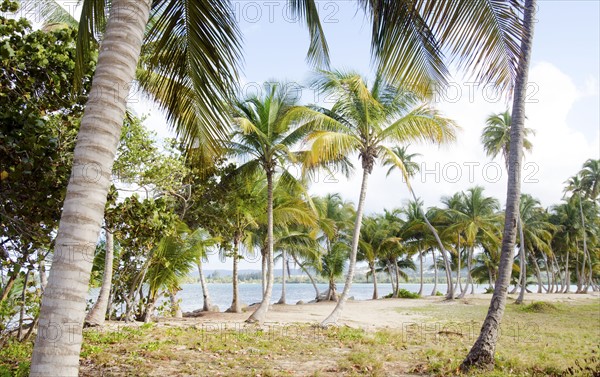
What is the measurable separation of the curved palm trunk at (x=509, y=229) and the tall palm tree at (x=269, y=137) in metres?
8.10

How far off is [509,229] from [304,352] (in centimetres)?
Result: 466

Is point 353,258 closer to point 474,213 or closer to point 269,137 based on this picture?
point 269,137

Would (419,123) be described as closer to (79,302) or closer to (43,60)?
(43,60)

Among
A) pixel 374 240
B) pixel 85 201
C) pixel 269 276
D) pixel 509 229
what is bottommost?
pixel 269 276

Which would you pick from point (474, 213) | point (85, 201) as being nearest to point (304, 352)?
point (85, 201)

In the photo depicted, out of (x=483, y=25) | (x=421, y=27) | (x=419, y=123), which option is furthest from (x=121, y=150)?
(x=419, y=123)

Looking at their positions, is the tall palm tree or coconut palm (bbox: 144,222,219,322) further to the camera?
the tall palm tree

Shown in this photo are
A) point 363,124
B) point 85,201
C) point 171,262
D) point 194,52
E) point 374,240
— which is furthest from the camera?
point 374,240

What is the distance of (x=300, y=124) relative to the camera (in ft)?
50.6

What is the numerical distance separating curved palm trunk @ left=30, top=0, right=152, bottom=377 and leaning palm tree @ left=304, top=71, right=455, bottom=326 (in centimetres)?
987

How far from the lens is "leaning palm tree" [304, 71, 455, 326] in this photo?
527 inches

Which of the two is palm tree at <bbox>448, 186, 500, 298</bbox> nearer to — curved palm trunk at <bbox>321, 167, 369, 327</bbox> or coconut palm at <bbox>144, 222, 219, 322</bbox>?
curved palm trunk at <bbox>321, 167, 369, 327</bbox>

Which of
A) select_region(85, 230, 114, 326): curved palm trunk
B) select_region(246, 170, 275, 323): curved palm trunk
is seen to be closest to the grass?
select_region(85, 230, 114, 326): curved palm trunk

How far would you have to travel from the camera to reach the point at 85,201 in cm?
299
